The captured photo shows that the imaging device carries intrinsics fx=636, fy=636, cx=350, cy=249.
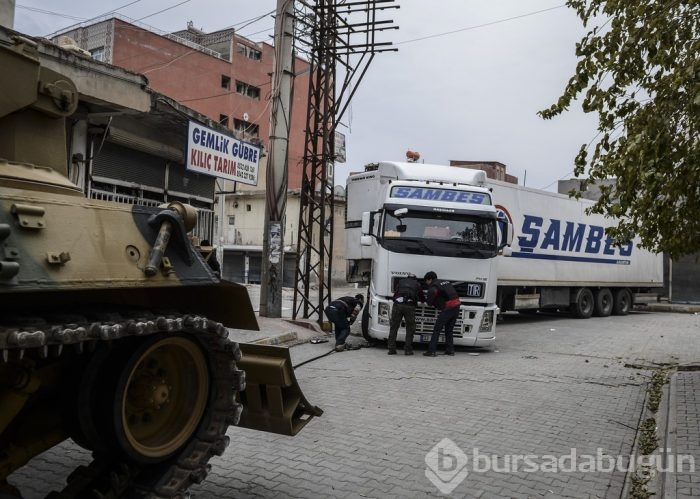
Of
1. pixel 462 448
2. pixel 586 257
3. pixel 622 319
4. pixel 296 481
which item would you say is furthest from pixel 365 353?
pixel 622 319

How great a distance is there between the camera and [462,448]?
5.92 metres

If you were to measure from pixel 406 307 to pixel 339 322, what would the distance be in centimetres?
147

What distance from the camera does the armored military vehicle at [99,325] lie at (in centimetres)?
301

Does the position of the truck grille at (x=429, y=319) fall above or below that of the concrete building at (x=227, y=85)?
below

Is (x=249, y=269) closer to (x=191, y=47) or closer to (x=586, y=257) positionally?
(x=191, y=47)

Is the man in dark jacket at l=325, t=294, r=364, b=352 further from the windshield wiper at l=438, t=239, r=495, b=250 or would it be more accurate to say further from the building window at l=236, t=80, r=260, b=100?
the building window at l=236, t=80, r=260, b=100

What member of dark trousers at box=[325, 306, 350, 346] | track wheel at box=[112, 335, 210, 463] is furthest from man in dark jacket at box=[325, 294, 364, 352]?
track wheel at box=[112, 335, 210, 463]

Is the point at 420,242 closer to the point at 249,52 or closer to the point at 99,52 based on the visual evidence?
the point at 99,52

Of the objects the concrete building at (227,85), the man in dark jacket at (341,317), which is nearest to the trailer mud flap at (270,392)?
the man in dark jacket at (341,317)

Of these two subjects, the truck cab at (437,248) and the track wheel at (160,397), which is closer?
the track wheel at (160,397)

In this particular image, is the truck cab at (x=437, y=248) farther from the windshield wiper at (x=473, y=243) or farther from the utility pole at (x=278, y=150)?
the utility pole at (x=278, y=150)

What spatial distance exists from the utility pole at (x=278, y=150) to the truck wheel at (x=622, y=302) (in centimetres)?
1350

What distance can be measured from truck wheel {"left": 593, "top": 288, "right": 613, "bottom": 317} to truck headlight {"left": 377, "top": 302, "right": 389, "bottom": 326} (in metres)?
11.7

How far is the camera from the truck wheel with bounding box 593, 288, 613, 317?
2133cm
